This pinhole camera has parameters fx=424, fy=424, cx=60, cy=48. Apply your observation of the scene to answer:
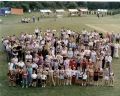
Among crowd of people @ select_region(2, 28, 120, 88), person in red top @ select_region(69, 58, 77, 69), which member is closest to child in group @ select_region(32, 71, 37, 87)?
crowd of people @ select_region(2, 28, 120, 88)

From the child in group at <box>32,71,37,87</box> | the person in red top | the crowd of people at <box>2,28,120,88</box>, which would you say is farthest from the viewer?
the person in red top

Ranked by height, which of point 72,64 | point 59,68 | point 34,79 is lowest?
point 34,79

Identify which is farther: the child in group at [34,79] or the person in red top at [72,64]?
the person in red top at [72,64]

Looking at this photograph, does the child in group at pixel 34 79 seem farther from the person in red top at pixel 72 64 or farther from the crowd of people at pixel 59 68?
the person in red top at pixel 72 64

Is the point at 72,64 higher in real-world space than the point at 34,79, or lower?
higher

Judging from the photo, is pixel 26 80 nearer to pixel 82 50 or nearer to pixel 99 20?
pixel 82 50

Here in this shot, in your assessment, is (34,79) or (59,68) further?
(59,68)

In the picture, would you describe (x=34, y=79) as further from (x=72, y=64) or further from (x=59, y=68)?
(x=72, y=64)

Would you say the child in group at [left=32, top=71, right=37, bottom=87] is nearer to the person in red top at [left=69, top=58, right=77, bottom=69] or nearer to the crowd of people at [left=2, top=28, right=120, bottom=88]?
the crowd of people at [left=2, top=28, right=120, bottom=88]

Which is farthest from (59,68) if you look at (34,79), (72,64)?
(34,79)

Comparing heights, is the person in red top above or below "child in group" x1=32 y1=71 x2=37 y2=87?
above

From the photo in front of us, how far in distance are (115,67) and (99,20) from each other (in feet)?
65.5

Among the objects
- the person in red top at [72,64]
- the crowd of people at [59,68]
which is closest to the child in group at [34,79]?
the crowd of people at [59,68]

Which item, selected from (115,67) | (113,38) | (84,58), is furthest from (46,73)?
(113,38)
